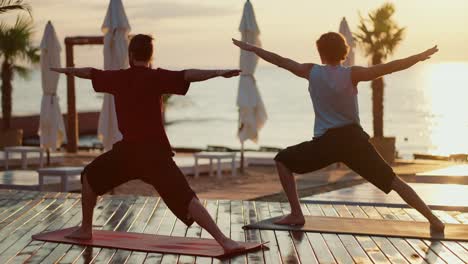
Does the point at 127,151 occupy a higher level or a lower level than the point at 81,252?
higher

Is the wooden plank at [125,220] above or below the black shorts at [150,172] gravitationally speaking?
below

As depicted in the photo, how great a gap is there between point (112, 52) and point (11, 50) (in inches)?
567

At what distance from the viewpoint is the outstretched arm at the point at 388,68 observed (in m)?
6.83

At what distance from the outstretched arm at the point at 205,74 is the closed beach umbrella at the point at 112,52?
706 centimetres

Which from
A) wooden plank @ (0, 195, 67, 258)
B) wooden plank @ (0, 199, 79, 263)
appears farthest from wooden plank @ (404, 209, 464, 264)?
wooden plank @ (0, 195, 67, 258)

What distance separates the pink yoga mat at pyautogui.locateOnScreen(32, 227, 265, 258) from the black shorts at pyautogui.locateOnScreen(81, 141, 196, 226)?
28cm

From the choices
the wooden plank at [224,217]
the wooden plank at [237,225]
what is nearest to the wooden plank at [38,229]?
the wooden plank at [224,217]

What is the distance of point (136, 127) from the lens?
637 centimetres

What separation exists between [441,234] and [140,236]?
231cm

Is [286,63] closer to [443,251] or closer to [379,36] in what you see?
[443,251]

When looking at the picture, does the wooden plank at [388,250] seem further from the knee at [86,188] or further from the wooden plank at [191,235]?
the knee at [86,188]

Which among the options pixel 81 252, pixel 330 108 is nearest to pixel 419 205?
pixel 330 108

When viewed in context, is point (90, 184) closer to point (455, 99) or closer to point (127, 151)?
point (127, 151)

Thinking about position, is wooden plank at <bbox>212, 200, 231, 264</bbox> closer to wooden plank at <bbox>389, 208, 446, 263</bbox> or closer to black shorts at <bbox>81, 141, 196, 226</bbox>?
black shorts at <bbox>81, 141, 196, 226</bbox>
